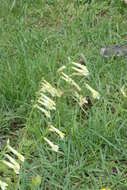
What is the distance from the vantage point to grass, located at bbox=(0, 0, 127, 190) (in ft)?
8.63

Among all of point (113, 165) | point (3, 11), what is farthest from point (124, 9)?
point (113, 165)

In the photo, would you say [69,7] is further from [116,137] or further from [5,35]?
[116,137]

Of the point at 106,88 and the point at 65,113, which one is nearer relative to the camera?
the point at 65,113

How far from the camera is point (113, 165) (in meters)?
2.68

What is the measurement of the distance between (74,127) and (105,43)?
1336 mm

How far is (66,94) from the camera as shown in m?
3.00

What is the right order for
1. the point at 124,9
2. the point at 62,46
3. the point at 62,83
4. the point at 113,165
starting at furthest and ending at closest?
the point at 124,9
the point at 62,46
the point at 62,83
the point at 113,165

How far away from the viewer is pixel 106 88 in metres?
3.26

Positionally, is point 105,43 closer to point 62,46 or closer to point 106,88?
point 62,46

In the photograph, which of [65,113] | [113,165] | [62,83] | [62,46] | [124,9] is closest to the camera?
[113,165]

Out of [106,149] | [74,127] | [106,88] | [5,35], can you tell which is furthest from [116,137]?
[5,35]

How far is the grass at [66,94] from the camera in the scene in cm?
263

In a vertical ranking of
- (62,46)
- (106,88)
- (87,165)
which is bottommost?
(87,165)

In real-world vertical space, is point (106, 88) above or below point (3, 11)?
below
